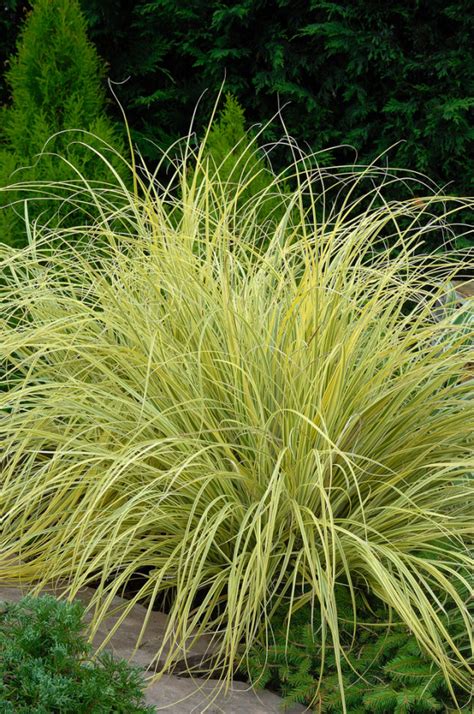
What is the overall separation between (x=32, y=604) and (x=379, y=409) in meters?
1.03

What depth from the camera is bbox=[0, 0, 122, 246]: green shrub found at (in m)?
3.34

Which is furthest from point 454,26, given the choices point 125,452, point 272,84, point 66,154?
point 125,452

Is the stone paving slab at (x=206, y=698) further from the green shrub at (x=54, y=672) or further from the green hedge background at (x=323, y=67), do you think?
the green hedge background at (x=323, y=67)

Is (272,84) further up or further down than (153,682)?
further up

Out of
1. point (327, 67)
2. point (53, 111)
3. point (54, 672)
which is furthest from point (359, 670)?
point (327, 67)

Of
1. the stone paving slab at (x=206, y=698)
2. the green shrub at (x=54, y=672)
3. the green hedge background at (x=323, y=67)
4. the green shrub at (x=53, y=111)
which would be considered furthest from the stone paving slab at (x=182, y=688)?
the green hedge background at (x=323, y=67)

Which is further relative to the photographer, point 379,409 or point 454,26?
point 454,26

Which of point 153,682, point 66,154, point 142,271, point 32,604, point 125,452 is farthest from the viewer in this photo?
point 66,154

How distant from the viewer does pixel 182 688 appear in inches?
77.8

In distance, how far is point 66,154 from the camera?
11.1ft

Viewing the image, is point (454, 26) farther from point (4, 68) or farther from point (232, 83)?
point (4, 68)

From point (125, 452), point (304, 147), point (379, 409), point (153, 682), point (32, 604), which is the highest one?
point (304, 147)

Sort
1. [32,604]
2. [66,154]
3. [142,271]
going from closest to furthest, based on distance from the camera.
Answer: [32,604] → [142,271] → [66,154]

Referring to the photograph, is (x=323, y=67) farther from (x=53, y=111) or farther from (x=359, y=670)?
(x=359, y=670)
